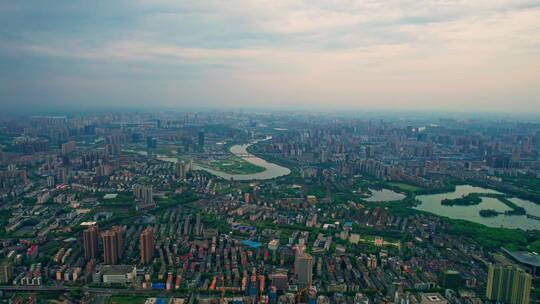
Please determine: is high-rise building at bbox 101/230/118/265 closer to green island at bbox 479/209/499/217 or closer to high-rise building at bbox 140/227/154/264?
high-rise building at bbox 140/227/154/264

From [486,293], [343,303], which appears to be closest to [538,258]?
[486,293]

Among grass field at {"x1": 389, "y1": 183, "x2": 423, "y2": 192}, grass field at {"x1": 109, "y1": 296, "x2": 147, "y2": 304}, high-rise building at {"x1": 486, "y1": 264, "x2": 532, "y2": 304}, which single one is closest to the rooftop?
high-rise building at {"x1": 486, "y1": 264, "x2": 532, "y2": 304}

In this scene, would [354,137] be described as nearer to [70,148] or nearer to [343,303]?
[70,148]

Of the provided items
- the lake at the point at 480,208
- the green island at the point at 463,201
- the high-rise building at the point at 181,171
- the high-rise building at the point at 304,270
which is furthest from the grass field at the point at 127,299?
the green island at the point at 463,201

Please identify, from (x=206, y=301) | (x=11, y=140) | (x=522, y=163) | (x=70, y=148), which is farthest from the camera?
(x=11, y=140)

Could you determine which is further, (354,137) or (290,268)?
(354,137)
